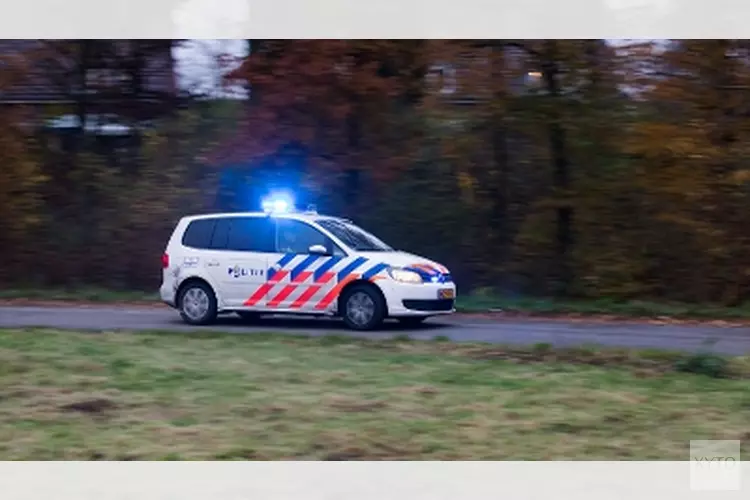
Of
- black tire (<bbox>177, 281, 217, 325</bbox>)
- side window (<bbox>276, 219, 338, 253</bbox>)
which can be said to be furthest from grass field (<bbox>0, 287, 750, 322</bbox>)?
side window (<bbox>276, 219, 338, 253</bbox>)

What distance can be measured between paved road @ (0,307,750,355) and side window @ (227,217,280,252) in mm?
946

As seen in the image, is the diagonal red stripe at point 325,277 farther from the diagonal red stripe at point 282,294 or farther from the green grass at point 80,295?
the green grass at point 80,295

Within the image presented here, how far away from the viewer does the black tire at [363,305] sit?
14367 millimetres

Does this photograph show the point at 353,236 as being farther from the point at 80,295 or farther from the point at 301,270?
the point at 80,295

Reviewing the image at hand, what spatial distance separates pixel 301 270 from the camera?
14.6 meters

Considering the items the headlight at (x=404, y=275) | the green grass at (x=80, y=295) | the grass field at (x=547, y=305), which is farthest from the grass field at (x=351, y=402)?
the grass field at (x=547, y=305)

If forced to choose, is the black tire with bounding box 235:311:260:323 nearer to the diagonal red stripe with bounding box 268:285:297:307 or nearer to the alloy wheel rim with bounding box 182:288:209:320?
the diagonal red stripe with bounding box 268:285:297:307

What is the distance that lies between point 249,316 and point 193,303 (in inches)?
32.3

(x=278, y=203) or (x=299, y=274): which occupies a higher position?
(x=278, y=203)

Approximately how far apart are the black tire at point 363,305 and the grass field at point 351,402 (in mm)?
1813

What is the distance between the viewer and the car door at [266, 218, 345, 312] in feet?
47.6

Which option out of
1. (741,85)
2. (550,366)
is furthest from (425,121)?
(550,366)

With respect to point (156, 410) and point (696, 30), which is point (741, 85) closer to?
point (696, 30)

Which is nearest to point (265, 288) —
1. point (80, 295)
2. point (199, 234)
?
point (199, 234)
